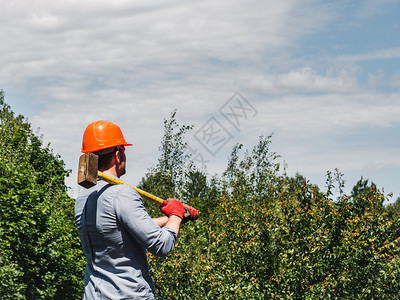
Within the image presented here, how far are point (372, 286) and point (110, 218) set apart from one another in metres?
8.10

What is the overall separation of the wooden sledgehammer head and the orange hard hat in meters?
0.21

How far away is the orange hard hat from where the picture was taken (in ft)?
11.5

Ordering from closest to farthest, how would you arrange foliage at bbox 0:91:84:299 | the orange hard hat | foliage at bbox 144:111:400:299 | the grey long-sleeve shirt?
the grey long-sleeve shirt, the orange hard hat, foliage at bbox 144:111:400:299, foliage at bbox 0:91:84:299

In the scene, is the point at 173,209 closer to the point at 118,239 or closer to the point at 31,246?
the point at 118,239

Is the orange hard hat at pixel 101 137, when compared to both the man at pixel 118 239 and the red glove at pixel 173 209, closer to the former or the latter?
the man at pixel 118 239

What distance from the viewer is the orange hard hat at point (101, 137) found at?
3508 millimetres

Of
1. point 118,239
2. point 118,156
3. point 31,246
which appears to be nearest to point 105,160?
point 118,156

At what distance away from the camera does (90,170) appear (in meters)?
3.27

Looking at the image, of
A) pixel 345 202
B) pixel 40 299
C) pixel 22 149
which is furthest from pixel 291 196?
pixel 22 149

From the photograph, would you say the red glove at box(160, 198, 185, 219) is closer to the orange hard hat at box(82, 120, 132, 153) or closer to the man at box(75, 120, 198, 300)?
the man at box(75, 120, 198, 300)

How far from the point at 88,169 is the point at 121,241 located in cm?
49

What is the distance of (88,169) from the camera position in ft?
10.7

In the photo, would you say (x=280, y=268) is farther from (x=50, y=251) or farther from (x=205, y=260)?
(x=50, y=251)

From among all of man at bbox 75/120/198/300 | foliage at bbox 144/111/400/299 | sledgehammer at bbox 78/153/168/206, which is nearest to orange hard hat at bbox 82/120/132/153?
man at bbox 75/120/198/300
